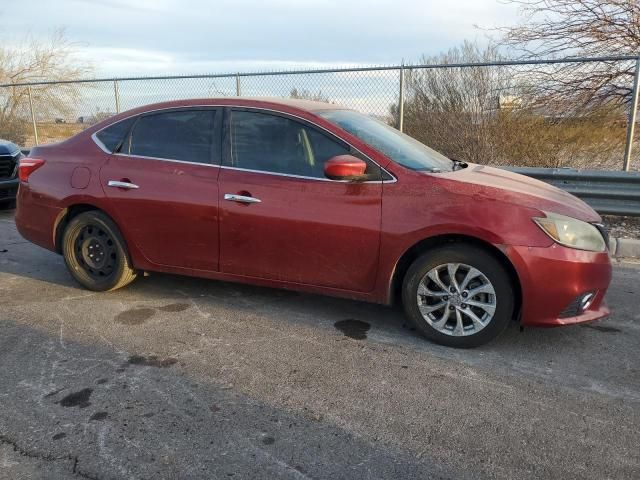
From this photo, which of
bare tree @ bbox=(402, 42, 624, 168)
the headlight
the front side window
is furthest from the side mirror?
bare tree @ bbox=(402, 42, 624, 168)

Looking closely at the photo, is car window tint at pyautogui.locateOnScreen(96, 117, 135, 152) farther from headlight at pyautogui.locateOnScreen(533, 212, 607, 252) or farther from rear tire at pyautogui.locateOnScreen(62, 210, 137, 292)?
headlight at pyautogui.locateOnScreen(533, 212, 607, 252)

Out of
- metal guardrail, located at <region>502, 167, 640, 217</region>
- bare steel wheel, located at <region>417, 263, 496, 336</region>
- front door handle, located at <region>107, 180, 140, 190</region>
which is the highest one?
front door handle, located at <region>107, 180, 140, 190</region>

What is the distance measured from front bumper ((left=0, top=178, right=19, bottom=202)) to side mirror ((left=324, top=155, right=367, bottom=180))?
6508 millimetres

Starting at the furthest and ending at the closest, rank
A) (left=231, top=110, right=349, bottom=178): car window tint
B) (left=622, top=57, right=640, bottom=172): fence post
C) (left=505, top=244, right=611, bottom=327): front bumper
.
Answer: (left=622, top=57, right=640, bottom=172): fence post → (left=231, top=110, right=349, bottom=178): car window tint → (left=505, top=244, right=611, bottom=327): front bumper

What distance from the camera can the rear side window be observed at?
4281mm

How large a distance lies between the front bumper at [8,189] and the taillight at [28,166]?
3.80m

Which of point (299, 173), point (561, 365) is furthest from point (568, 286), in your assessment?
point (299, 173)

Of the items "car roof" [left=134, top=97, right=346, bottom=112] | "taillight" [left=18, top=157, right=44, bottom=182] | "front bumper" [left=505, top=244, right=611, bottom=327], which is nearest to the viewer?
"front bumper" [left=505, top=244, right=611, bottom=327]

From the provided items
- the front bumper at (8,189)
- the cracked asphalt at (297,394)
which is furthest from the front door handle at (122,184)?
the front bumper at (8,189)

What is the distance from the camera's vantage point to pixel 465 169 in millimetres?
4266

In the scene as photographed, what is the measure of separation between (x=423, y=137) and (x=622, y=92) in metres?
3.26

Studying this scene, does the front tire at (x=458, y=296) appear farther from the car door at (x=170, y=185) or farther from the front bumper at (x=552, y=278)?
the car door at (x=170, y=185)

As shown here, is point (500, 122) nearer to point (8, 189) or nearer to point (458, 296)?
point (458, 296)

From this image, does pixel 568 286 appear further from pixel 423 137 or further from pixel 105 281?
pixel 423 137
